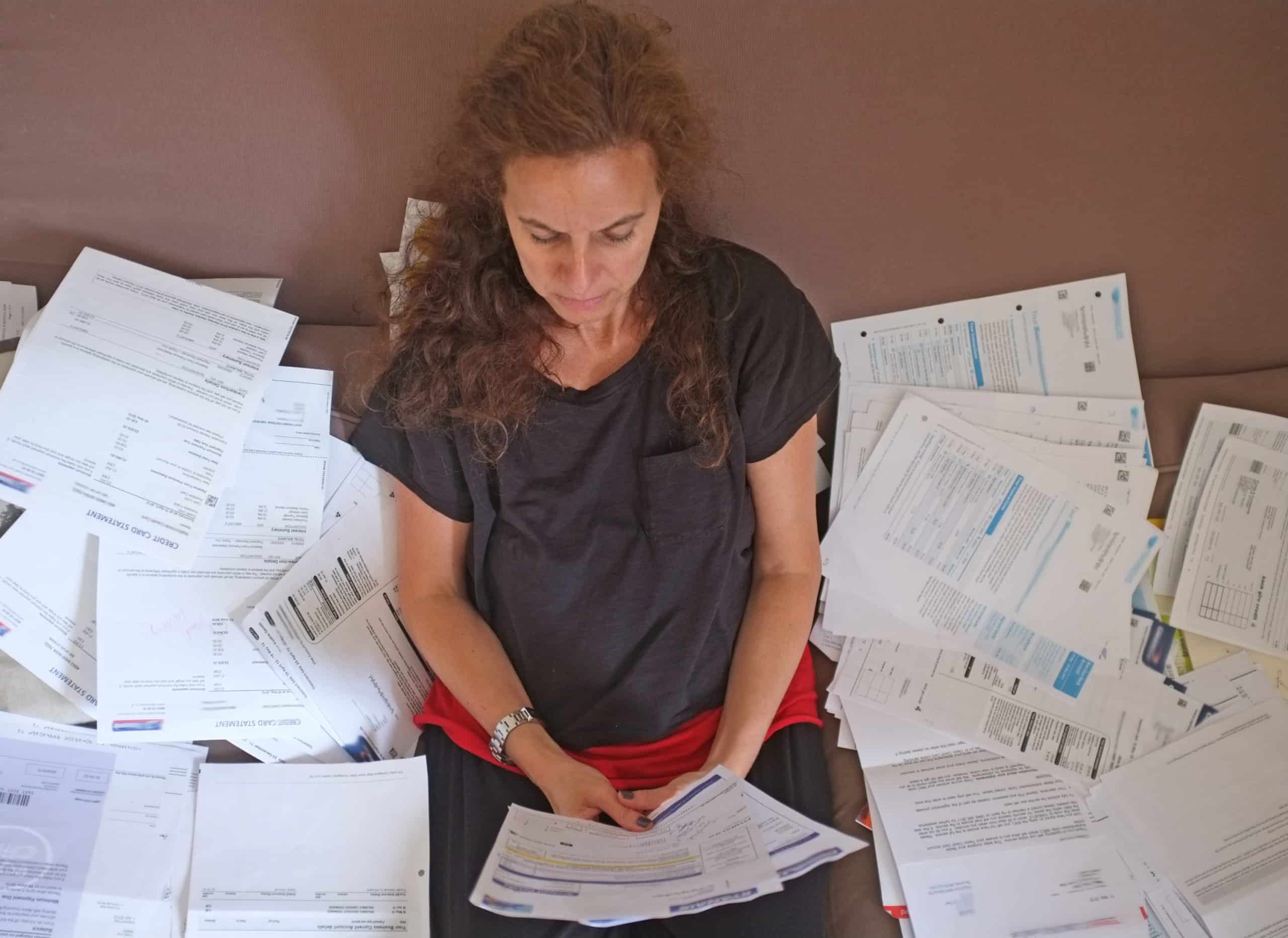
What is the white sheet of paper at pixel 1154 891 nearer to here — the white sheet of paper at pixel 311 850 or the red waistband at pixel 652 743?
the red waistband at pixel 652 743

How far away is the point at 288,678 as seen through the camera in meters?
1.30

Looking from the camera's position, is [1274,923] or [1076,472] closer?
[1274,923]

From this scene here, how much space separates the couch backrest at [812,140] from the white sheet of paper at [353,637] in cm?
34

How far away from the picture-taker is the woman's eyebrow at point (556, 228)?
93cm

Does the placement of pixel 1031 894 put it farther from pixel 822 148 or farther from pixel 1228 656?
pixel 822 148

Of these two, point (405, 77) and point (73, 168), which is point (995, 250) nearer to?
point (405, 77)

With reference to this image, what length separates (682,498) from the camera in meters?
1.15

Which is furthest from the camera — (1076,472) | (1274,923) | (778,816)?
(1076,472)

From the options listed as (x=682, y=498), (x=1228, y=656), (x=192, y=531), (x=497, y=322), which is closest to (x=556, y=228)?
(x=497, y=322)

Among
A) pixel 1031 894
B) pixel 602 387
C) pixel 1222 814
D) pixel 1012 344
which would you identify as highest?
pixel 1012 344

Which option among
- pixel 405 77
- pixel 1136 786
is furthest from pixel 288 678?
pixel 1136 786

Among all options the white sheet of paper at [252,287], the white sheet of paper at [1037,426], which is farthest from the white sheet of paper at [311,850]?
the white sheet of paper at [1037,426]

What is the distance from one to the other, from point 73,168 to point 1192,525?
60.8 inches

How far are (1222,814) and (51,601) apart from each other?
1466 millimetres
